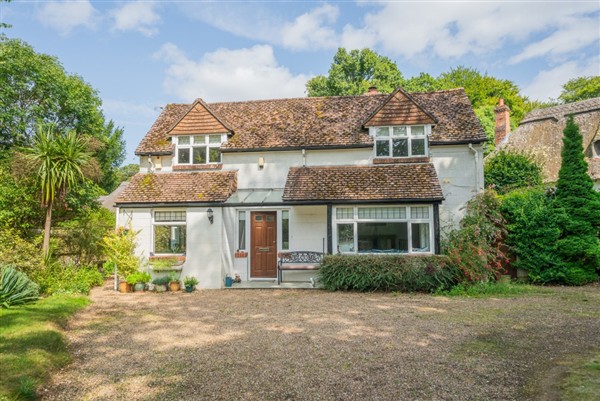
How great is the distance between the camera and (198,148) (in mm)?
15289

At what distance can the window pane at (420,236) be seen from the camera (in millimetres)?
12555

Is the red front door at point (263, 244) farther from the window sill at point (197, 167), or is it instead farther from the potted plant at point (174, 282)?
the potted plant at point (174, 282)

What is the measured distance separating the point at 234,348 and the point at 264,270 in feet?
25.1

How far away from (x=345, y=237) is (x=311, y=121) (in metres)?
5.56

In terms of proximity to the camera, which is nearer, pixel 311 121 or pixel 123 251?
pixel 123 251

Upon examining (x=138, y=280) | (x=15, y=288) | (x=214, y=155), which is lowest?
(x=138, y=280)

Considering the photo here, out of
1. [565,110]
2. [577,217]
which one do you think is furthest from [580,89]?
[577,217]

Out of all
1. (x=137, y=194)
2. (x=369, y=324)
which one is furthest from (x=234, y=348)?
(x=137, y=194)

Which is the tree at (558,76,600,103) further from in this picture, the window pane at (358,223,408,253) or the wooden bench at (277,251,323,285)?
the wooden bench at (277,251,323,285)

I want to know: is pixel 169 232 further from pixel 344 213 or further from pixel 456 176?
pixel 456 176

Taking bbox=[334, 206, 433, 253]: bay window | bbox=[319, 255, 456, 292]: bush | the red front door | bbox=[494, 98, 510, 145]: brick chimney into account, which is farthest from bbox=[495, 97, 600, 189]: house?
the red front door

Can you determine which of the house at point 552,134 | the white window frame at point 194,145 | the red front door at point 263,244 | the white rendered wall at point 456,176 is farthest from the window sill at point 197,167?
the house at point 552,134

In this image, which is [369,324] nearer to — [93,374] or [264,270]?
[93,374]

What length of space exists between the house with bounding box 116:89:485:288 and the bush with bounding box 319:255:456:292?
2.75 ft
